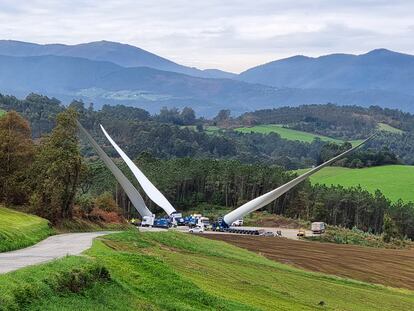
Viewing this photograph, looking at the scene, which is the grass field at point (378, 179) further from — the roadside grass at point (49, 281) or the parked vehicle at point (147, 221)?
the roadside grass at point (49, 281)

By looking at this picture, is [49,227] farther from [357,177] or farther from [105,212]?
[357,177]

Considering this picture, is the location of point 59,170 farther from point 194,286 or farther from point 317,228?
point 317,228

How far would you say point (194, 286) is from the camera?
2569cm

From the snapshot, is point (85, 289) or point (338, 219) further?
point (338, 219)

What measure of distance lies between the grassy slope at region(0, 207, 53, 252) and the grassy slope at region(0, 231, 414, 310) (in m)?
4.23

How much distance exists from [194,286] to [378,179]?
5532 inches

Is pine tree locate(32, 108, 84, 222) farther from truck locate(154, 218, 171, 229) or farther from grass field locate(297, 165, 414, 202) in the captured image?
grass field locate(297, 165, 414, 202)

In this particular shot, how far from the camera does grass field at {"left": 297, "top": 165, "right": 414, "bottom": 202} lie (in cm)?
14799

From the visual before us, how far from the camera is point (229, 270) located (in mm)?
37250

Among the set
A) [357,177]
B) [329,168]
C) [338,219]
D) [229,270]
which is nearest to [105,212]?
[229,270]

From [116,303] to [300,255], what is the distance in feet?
139

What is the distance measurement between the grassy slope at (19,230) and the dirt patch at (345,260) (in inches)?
783

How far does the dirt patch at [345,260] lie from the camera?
52938 mm

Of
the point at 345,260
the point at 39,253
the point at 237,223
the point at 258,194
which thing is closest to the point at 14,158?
the point at 39,253
